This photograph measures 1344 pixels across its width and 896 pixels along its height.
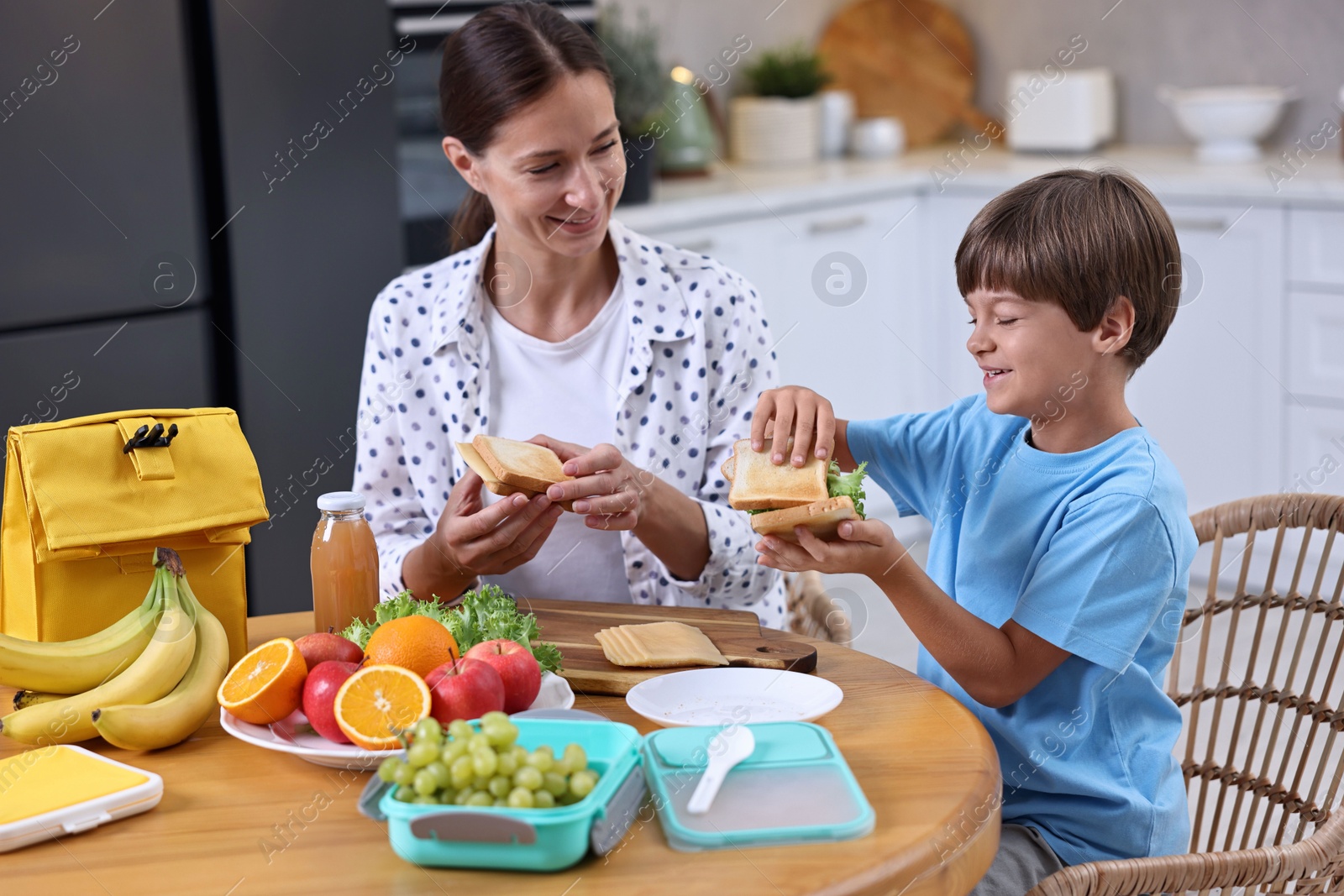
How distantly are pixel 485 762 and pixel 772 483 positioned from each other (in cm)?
50

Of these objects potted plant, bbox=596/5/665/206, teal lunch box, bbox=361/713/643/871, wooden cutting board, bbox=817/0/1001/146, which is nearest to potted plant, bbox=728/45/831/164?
wooden cutting board, bbox=817/0/1001/146

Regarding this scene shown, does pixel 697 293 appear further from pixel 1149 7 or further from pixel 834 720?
pixel 1149 7

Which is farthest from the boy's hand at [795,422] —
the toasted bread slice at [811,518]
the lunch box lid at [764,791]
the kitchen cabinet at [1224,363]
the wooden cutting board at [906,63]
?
the wooden cutting board at [906,63]

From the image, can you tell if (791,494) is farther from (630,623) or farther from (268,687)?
(268,687)

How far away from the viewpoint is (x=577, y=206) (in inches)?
67.3

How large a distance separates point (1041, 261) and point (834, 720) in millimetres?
505

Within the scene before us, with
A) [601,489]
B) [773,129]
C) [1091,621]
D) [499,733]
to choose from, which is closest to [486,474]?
[601,489]

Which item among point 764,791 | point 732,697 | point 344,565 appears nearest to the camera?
point 764,791

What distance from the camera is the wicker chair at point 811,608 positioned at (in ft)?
5.88

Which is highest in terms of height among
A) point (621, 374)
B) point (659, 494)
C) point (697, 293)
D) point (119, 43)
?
point (119, 43)

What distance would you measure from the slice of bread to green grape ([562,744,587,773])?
1.31ft

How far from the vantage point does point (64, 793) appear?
3.63ft

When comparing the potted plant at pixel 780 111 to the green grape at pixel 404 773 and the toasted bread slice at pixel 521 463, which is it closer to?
the toasted bread slice at pixel 521 463

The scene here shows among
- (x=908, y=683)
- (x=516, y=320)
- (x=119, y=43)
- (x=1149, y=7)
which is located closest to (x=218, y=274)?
(x=119, y=43)
